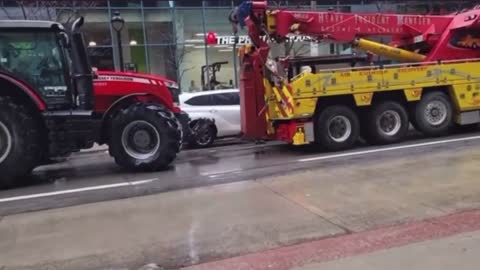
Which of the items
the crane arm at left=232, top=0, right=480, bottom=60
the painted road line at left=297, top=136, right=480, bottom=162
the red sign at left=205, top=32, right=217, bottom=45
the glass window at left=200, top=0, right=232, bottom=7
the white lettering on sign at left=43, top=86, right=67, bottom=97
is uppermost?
the glass window at left=200, top=0, right=232, bottom=7

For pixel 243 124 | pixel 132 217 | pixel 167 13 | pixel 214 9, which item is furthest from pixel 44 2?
pixel 132 217

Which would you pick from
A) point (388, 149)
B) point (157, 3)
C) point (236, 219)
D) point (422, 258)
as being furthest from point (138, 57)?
point (422, 258)

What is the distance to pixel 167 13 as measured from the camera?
93.7 feet

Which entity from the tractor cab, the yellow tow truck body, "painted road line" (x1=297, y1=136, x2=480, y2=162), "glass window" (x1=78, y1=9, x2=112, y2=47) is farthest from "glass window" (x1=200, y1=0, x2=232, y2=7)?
the tractor cab

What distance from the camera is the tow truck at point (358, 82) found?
37.0ft

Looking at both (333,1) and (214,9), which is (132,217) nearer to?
(214,9)

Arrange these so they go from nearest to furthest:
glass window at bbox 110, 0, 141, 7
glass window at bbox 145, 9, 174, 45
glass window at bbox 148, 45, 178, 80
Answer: glass window at bbox 110, 0, 141, 7, glass window at bbox 148, 45, 178, 80, glass window at bbox 145, 9, 174, 45

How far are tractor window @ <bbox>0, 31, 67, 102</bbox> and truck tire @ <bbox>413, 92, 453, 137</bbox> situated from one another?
25.0 ft

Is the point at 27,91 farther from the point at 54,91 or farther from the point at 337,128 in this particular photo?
the point at 337,128

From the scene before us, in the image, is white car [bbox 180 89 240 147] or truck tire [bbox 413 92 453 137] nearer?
truck tire [bbox 413 92 453 137]

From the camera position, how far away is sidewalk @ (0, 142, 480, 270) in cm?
532

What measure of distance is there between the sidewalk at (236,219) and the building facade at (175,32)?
19292 mm

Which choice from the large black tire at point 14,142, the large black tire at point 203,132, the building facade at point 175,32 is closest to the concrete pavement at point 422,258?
the large black tire at point 14,142

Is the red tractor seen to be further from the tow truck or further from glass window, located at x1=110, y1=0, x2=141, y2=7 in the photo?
glass window, located at x1=110, y1=0, x2=141, y2=7
